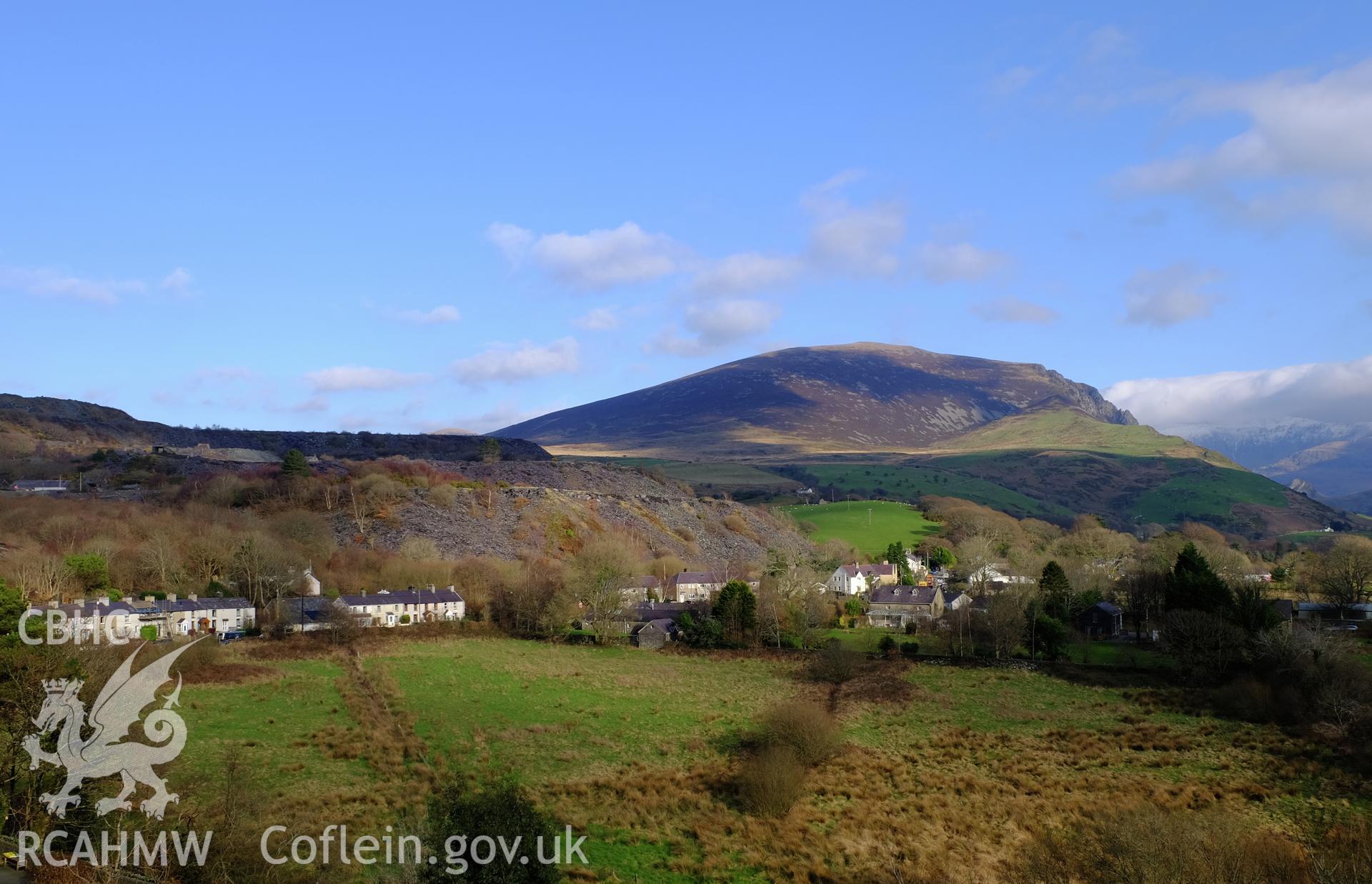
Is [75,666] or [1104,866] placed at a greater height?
[75,666]

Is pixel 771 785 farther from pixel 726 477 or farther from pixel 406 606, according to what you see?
pixel 726 477

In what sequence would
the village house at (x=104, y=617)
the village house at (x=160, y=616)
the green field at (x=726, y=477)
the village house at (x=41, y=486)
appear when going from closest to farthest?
the village house at (x=104, y=617), the village house at (x=160, y=616), the village house at (x=41, y=486), the green field at (x=726, y=477)

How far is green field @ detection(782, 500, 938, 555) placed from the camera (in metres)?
99.5

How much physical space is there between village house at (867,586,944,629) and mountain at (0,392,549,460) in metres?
72.7

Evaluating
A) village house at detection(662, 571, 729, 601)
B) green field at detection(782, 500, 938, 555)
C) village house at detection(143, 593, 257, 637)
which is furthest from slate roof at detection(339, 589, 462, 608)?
green field at detection(782, 500, 938, 555)

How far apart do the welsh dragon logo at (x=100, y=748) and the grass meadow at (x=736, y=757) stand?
1.90 meters

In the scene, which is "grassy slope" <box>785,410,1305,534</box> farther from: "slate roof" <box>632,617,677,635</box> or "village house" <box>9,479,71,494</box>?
"village house" <box>9,479,71,494</box>

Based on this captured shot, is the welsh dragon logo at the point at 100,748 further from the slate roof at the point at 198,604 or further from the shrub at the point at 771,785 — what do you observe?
the slate roof at the point at 198,604

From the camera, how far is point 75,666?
17.5m

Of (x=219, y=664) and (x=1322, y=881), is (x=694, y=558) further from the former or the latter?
(x=1322, y=881)

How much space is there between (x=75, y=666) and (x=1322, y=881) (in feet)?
75.0

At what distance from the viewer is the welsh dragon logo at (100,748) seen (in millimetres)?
15906

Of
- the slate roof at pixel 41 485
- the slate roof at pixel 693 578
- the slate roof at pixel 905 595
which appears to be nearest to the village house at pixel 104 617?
the slate roof at pixel 693 578

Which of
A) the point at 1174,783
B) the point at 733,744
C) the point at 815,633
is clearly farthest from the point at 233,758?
the point at 815,633
